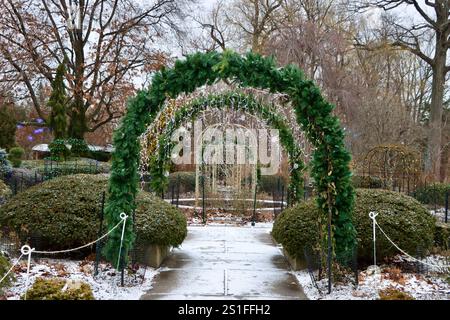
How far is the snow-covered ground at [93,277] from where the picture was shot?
5656mm

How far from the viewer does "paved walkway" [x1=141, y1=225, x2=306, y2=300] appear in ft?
19.3

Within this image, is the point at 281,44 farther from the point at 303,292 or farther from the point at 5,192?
the point at 303,292

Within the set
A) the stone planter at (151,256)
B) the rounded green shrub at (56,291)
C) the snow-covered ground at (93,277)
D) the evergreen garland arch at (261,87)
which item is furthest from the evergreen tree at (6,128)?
the rounded green shrub at (56,291)

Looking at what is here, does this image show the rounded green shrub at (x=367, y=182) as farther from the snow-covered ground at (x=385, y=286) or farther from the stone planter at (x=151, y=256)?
the stone planter at (x=151, y=256)

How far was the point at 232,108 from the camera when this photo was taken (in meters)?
10.8

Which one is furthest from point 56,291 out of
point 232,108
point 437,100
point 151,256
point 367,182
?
point 437,100

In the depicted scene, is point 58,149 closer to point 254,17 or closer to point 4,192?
point 4,192

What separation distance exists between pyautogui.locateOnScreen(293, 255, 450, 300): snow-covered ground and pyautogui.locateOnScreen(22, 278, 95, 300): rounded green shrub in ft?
8.27

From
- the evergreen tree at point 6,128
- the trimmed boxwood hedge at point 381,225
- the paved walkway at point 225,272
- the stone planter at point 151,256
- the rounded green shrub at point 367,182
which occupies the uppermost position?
the evergreen tree at point 6,128

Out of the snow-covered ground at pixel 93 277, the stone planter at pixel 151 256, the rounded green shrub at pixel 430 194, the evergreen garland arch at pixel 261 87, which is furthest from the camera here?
the rounded green shrub at pixel 430 194

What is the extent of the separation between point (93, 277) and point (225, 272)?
68.0 inches

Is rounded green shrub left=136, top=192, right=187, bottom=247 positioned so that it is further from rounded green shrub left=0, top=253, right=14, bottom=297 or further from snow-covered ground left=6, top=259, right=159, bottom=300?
rounded green shrub left=0, top=253, right=14, bottom=297

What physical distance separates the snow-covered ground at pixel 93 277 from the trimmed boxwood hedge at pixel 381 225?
6.47 feet
